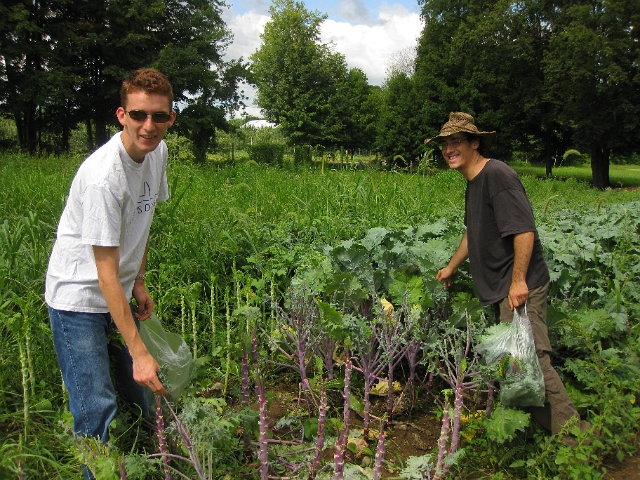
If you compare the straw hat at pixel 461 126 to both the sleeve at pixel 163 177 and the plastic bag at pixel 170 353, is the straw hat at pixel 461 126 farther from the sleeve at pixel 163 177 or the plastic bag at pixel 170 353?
the plastic bag at pixel 170 353

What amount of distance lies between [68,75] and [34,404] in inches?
839

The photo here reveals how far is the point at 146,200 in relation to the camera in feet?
7.24

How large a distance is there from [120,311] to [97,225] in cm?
34

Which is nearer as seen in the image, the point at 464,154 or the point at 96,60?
the point at 464,154

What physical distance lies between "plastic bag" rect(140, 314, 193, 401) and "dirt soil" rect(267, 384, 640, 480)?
48 centimetres

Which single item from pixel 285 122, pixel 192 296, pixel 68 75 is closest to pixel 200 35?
pixel 68 75

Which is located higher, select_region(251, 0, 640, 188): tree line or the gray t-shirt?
select_region(251, 0, 640, 188): tree line

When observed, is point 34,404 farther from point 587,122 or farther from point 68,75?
point 587,122

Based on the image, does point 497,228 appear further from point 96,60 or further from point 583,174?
point 583,174

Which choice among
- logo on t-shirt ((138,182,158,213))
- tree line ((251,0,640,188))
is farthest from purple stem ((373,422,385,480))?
tree line ((251,0,640,188))

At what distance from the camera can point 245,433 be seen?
2.29 m

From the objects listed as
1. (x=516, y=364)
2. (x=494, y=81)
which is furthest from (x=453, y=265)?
(x=494, y=81)

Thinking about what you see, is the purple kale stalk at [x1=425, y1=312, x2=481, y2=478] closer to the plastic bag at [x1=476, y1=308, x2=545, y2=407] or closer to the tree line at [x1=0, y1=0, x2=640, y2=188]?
the plastic bag at [x1=476, y1=308, x2=545, y2=407]

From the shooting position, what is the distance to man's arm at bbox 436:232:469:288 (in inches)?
122
